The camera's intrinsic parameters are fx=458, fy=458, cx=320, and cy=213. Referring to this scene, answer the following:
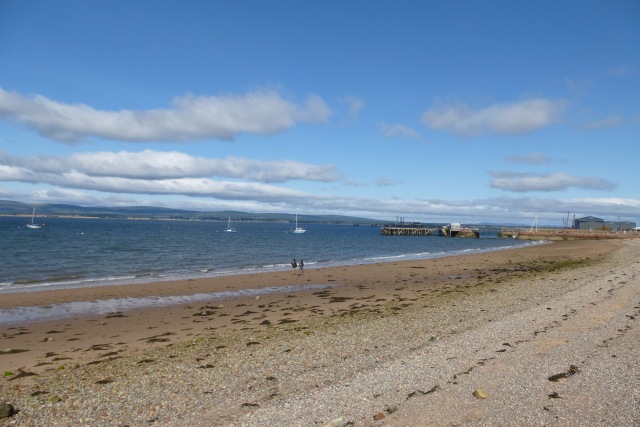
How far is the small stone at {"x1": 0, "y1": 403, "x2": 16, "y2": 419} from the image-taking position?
253 inches

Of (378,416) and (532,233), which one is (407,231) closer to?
(532,233)

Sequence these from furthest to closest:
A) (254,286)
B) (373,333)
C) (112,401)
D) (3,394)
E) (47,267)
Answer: (47,267) < (254,286) < (373,333) < (3,394) < (112,401)

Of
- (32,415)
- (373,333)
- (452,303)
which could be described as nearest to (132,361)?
(32,415)

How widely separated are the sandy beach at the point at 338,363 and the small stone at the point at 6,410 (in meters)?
0.07

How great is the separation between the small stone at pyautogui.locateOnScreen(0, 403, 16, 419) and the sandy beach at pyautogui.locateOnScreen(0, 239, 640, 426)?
7 cm

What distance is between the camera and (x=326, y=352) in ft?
31.1

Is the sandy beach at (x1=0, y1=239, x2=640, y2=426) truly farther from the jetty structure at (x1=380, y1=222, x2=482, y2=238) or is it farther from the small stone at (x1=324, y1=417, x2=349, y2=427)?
the jetty structure at (x1=380, y1=222, x2=482, y2=238)

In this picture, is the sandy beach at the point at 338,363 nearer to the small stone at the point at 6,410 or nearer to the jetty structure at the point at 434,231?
the small stone at the point at 6,410

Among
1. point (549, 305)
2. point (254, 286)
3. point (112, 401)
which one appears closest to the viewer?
point (112, 401)

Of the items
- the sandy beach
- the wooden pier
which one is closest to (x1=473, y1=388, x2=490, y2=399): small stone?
the sandy beach

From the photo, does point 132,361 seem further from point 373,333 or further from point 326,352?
point 373,333

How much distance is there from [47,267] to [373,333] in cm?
2652

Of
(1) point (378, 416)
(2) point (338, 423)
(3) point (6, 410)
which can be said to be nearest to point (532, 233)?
(1) point (378, 416)

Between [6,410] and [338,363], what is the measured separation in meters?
5.26
